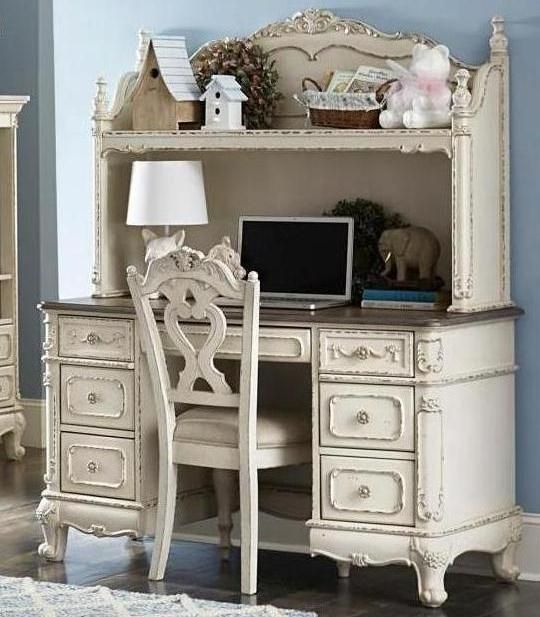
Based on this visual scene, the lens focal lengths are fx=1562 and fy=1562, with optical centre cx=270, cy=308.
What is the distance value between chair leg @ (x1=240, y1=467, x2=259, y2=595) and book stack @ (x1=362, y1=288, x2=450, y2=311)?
60 centimetres

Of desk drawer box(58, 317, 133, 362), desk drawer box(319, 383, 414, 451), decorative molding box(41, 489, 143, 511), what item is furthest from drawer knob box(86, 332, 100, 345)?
desk drawer box(319, 383, 414, 451)

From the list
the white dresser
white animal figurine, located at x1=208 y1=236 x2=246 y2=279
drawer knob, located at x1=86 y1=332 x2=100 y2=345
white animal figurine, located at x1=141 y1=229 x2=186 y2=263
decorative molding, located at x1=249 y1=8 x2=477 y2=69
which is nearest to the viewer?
white animal figurine, located at x1=208 y1=236 x2=246 y2=279

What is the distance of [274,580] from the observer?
4570 mm

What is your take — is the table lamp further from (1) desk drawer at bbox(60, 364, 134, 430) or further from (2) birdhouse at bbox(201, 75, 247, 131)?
(1) desk drawer at bbox(60, 364, 134, 430)

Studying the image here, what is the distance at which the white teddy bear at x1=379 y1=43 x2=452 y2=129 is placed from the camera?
14.3 ft

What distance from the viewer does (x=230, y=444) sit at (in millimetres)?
4391

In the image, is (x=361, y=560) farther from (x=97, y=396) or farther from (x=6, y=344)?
(x=6, y=344)

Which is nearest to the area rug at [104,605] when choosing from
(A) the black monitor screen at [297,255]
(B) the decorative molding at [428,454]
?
(B) the decorative molding at [428,454]

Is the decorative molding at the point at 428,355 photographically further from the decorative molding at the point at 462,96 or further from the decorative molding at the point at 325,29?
the decorative molding at the point at 325,29

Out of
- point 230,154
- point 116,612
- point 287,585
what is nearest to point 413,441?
point 287,585

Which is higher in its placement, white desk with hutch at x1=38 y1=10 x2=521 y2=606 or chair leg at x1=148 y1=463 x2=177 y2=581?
white desk with hutch at x1=38 y1=10 x2=521 y2=606

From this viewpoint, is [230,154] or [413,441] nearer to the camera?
[413,441]

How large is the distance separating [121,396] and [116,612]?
0.74m

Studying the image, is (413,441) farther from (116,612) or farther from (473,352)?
(116,612)
